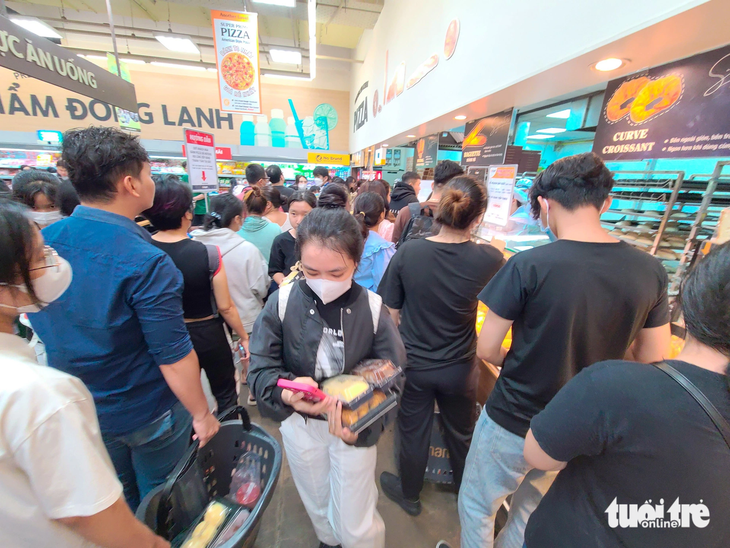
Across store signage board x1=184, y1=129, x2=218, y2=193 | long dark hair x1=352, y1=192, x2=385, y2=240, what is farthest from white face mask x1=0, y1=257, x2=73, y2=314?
store signage board x1=184, y1=129, x2=218, y2=193

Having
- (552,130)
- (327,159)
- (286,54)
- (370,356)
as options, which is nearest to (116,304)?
(370,356)

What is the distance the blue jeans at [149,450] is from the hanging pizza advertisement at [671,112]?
9.93 ft

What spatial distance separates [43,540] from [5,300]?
1.85 feet

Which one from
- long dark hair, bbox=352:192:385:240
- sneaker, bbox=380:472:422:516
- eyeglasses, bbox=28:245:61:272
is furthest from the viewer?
long dark hair, bbox=352:192:385:240

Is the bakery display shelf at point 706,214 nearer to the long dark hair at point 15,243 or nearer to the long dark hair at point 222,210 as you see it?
the long dark hair at point 15,243

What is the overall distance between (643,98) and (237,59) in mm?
6423

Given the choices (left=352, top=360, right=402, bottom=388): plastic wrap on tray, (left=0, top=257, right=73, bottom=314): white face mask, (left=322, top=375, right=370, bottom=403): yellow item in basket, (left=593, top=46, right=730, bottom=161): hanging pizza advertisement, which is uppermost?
(left=593, top=46, right=730, bottom=161): hanging pizza advertisement

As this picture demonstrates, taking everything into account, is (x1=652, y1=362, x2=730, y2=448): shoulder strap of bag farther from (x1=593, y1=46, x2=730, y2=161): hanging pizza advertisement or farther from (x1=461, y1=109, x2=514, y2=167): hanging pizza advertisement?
(x1=461, y1=109, x2=514, y2=167): hanging pizza advertisement

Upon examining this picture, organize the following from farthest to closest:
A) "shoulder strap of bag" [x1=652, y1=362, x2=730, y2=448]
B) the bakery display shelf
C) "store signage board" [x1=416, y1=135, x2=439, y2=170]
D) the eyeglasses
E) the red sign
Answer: the red sign
"store signage board" [x1=416, y1=135, x2=439, y2=170]
the bakery display shelf
the eyeglasses
"shoulder strap of bag" [x1=652, y1=362, x2=730, y2=448]

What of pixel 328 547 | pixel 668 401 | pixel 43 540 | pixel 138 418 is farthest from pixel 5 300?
pixel 328 547

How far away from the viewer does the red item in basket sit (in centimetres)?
135

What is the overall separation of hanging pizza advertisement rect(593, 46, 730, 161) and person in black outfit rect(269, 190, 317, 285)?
225cm

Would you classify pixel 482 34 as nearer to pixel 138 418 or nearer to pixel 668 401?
pixel 668 401

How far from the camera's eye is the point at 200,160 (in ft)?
11.4
